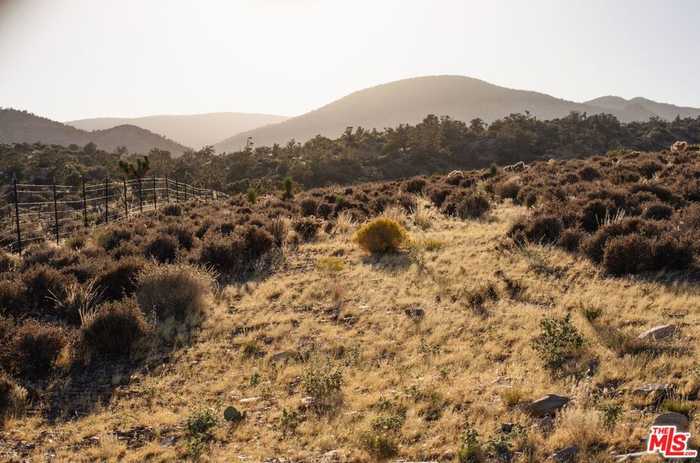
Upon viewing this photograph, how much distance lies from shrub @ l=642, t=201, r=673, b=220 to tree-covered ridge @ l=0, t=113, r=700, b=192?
35928 mm

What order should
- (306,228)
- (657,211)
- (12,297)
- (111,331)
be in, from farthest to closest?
1. (306,228)
2. (657,211)
3. (12,297)
4. (111,331)

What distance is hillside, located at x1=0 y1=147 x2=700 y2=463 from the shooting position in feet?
17.9

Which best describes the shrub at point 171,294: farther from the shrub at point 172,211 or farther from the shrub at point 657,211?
the shrub at point 172,211

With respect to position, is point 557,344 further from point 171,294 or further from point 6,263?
point 6,263

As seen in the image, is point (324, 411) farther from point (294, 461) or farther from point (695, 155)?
point (695, 155)

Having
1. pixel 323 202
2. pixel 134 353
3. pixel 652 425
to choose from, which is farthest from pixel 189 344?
pixel 323 202

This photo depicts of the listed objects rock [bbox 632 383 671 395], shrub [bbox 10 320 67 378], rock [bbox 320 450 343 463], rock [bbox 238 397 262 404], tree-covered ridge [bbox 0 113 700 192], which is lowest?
rock [bbox 238 397 262 404]

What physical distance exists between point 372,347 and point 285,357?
1387mm

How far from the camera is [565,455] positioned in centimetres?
470

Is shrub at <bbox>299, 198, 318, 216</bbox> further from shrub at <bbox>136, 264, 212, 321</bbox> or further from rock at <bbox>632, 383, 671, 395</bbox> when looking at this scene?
rock at <bbox>632, 383, 671, 395</bbox>

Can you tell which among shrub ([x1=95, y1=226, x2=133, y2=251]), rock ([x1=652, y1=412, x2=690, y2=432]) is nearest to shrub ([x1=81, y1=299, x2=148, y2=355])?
rock ([x1=652, y1=412, x2=690, y2=432])

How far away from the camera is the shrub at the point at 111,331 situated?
8.31m

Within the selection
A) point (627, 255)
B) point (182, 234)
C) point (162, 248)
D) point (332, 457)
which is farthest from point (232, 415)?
point (182, 234)

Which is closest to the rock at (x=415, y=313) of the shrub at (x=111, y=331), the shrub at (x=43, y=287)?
the shrub at (x=111, y=331)
